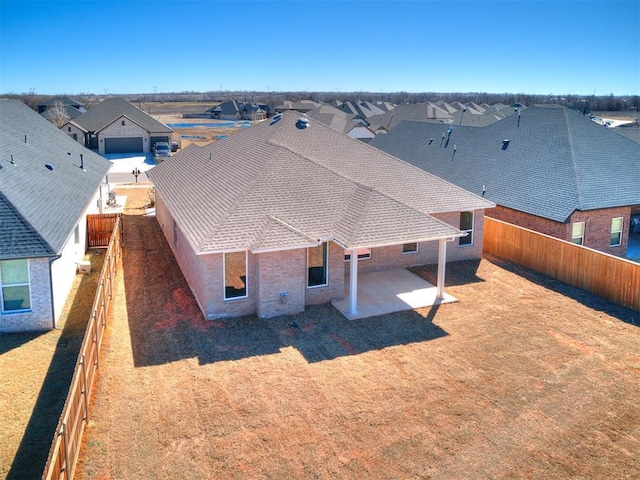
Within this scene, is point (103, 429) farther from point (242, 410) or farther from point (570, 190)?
point (570, 190)

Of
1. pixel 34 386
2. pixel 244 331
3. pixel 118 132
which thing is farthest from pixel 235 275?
pixel 118 132

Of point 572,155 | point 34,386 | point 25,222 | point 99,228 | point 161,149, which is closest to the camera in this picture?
point 34,386

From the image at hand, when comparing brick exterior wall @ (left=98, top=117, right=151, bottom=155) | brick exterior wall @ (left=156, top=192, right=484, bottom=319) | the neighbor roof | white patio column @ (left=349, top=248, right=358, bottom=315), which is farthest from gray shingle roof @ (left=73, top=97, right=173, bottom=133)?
white patio column @ (left=349, top=248, right=358, bottom=315)

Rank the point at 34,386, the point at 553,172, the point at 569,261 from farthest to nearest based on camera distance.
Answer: the point at 553,172, the point at 569,261, the point at 34,386

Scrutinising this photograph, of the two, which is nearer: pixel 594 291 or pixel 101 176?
pixel 594 291

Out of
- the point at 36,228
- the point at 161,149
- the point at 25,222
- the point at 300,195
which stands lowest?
the point at 36,228

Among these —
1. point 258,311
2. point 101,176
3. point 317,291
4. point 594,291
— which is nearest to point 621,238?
point 594,291

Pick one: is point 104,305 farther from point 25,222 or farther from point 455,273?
point 455,273

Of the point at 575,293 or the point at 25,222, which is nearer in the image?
the point at 25,222
